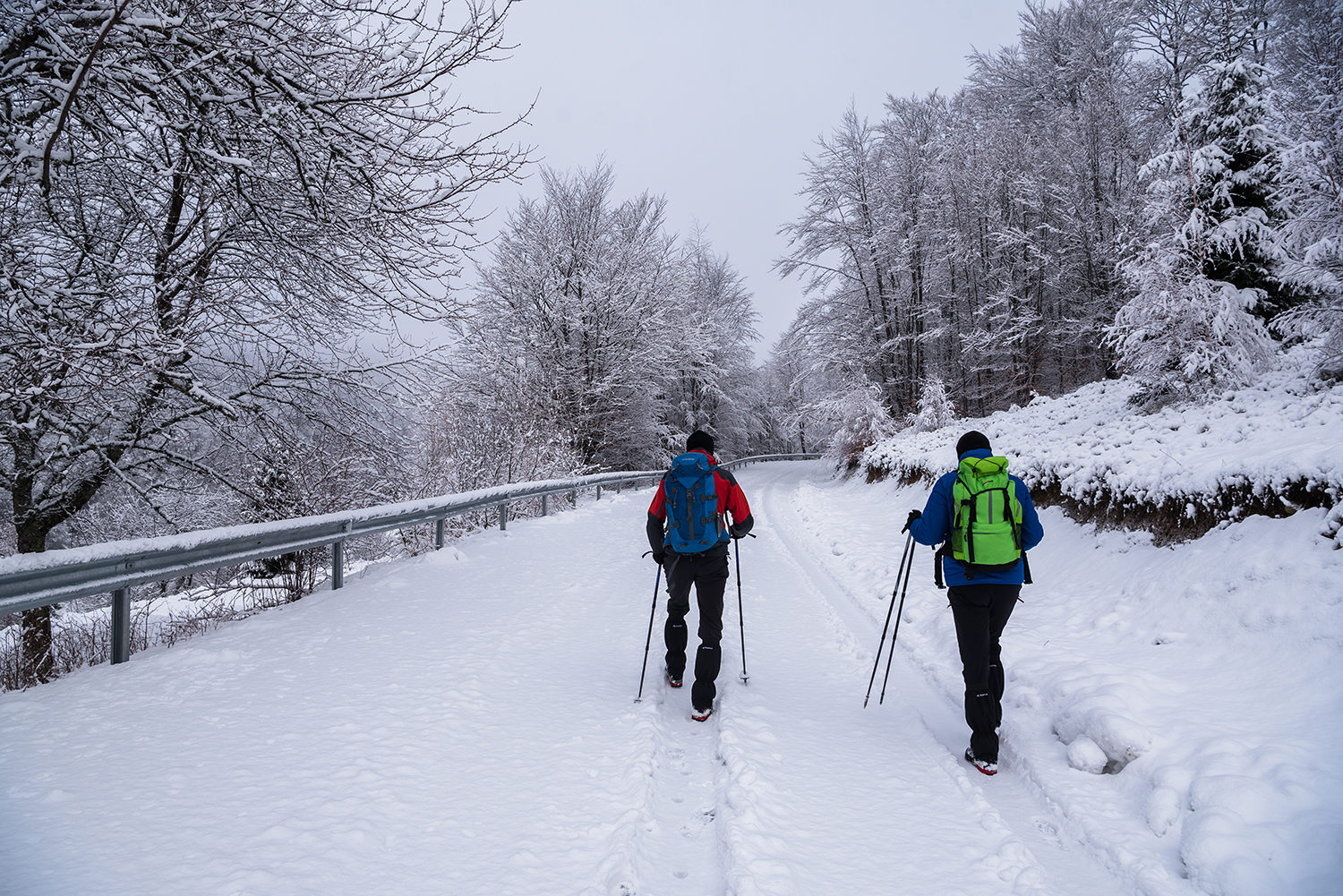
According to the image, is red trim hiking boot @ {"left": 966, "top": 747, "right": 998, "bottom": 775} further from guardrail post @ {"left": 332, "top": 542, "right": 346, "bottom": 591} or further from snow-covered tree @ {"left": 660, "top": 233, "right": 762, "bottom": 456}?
snow-covered tree @ {"left": 660, "top": 233, "right": 762, "bottom": 456}

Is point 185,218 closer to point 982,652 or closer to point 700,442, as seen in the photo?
point 700,442

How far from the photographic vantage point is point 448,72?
189 inches

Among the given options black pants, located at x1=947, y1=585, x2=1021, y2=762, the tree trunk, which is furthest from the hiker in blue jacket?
the tree trunk

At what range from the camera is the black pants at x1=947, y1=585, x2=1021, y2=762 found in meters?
3.90

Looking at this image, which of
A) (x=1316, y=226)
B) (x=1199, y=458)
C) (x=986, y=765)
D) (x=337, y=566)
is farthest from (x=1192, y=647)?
(x=337, y=566)

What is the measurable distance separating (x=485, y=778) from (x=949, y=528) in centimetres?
339

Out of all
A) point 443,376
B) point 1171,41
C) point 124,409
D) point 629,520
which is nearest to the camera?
point 124,409

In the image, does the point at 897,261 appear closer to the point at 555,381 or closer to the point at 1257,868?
the point at 555,381

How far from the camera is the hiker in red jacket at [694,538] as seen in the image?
4.88 meters

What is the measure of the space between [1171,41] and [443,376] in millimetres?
23140

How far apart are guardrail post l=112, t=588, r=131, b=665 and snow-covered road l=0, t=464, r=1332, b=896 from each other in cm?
19

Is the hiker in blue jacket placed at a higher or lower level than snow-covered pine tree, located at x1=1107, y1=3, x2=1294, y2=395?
lower

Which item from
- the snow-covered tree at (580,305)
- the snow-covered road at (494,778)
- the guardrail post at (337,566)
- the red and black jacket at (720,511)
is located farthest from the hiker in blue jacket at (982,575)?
the snow-covered tree at (580,305)

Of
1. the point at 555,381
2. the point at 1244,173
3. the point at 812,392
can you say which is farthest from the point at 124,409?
the point at 812,392
